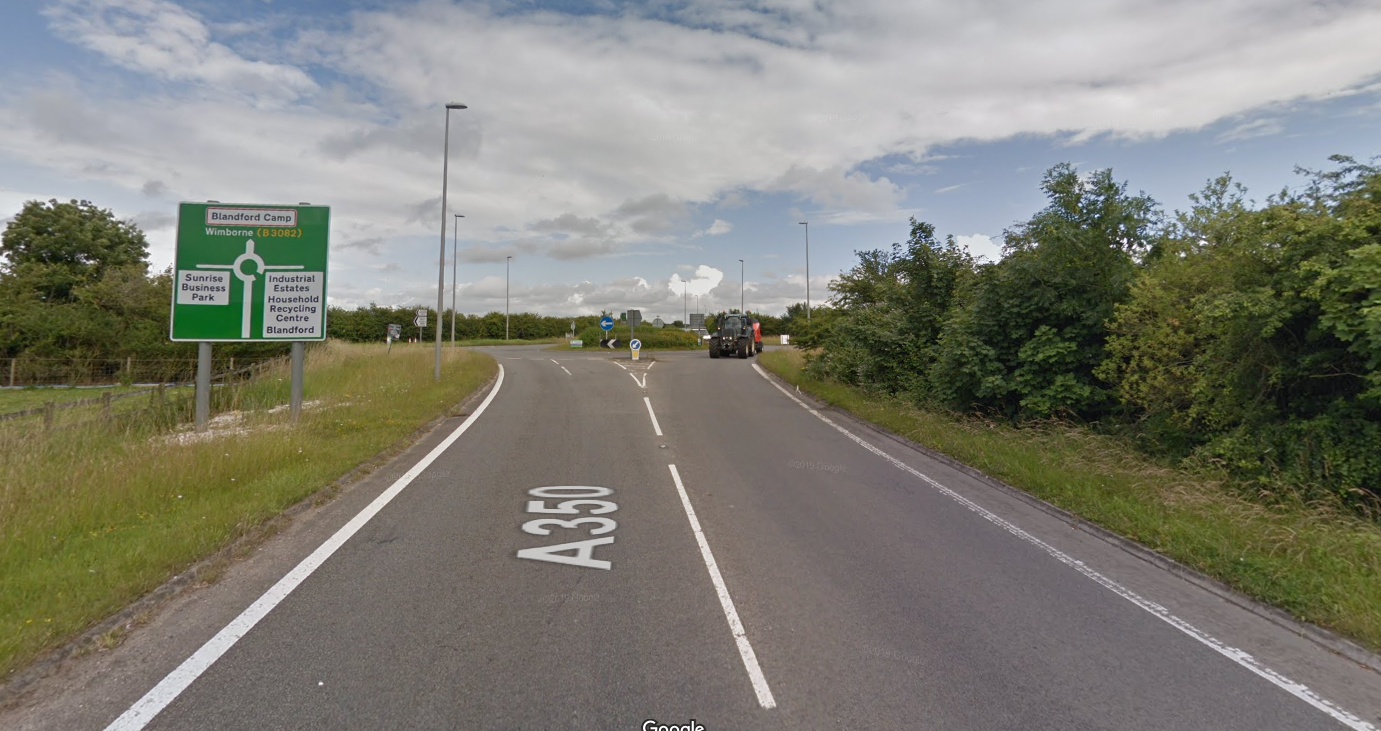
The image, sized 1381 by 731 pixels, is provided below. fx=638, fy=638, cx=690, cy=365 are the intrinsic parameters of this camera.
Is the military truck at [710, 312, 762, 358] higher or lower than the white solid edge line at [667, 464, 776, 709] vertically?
higher

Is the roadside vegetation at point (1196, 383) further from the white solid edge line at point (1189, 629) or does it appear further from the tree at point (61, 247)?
the tree at point (61, 247)

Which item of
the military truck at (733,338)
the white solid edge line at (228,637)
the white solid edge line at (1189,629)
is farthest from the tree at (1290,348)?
the military truck at (733,338)

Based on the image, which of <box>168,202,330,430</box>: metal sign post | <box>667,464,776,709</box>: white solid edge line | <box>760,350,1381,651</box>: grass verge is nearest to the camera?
<box>667,464,776,709</box>: white solid edge line

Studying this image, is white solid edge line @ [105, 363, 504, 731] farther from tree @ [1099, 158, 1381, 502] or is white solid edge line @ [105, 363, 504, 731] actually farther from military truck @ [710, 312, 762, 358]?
military truck @ [710, 312, 762, 358]

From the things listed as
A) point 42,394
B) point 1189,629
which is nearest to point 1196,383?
point 1189,629

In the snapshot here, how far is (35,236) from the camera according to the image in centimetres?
3834

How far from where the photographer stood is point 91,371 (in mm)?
31125

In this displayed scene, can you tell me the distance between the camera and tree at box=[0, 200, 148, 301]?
3634 cm

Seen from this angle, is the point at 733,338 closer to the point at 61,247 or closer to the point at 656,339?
the point at 656,339

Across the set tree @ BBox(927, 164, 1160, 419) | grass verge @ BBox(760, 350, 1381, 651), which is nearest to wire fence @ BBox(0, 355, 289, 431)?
grass verge @ BBox(760, 350, 1381, 651)

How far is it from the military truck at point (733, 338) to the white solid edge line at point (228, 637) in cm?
3115

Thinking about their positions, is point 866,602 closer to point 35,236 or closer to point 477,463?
point 477,463

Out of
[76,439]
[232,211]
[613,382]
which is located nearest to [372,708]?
[76,439]

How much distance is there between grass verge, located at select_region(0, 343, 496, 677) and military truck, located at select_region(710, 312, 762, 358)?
85.9 ft
